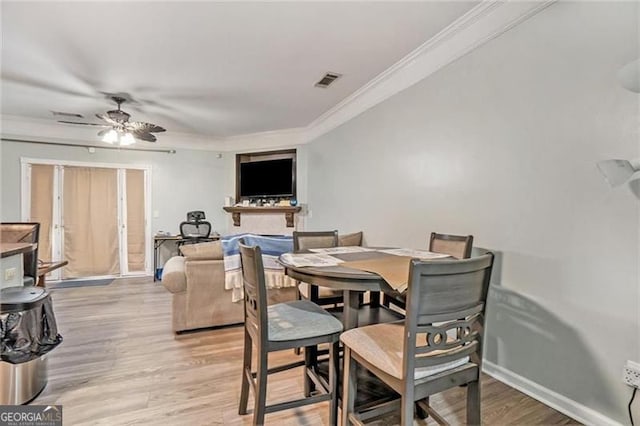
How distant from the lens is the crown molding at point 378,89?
7.47 feet

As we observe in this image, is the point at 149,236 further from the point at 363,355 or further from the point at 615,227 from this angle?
the point at 615,227

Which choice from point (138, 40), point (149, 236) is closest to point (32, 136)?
point (149, 236)

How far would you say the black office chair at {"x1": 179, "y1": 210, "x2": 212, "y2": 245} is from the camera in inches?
223

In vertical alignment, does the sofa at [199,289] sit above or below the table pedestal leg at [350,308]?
below

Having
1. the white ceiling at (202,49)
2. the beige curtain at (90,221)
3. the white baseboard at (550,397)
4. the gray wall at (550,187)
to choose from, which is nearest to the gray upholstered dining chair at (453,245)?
the gray wall at (550,187)

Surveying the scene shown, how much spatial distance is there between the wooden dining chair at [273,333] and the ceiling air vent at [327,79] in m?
2.48

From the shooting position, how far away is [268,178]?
6.08m

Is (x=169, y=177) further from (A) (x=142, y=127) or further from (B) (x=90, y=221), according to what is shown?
(A) (x=142, y=127)

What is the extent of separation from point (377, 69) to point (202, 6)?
1764 mm

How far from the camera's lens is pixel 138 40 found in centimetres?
272

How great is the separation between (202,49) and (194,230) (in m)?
3.58

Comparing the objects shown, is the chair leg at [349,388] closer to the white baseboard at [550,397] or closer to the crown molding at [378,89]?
the white baseboard at [550,397]

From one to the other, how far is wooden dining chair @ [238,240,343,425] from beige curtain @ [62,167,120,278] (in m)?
5.09

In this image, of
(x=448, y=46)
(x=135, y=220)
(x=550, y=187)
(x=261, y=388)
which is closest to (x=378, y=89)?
(x=448, y=46)
